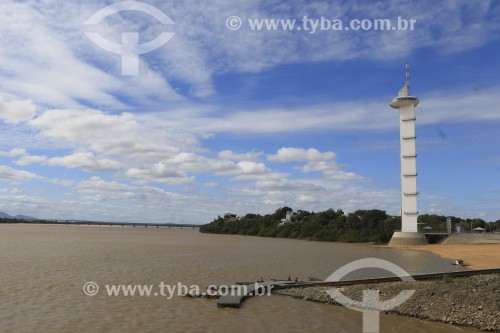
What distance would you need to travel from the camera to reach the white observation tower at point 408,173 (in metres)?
74.2

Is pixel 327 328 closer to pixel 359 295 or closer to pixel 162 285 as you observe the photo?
pixel 359 295

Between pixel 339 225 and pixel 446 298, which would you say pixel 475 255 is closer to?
pixel 446 298

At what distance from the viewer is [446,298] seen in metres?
20.6

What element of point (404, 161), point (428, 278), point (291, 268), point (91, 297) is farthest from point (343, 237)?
point (91, 297)

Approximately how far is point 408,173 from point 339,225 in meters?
34.9

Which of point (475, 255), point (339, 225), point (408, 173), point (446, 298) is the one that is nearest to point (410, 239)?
point (408, 173)

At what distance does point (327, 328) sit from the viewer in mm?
18000

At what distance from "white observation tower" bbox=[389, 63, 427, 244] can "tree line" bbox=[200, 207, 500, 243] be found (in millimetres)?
13610

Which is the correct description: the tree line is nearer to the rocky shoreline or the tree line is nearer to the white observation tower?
the white observation tower

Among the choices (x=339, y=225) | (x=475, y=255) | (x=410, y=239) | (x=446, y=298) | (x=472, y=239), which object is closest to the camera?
(x=446, y=298)

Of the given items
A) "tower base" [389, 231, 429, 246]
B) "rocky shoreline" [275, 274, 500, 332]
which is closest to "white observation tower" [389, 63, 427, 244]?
"tower base" [389, 231, 429, 246]

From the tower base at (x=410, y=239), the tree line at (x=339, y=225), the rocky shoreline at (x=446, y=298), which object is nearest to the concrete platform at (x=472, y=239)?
the tower base at (x=410, y=239)

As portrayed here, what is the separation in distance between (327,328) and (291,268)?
20.2 metres

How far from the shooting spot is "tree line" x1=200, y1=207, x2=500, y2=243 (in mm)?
94688
